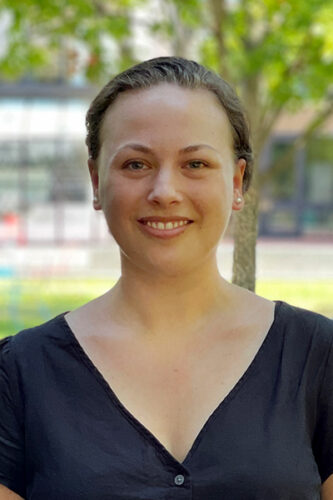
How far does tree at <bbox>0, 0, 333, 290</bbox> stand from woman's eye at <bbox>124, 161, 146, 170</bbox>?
5157 millimetres

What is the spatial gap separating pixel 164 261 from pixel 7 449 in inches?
18.8

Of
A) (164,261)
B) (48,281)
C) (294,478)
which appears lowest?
(48,281)

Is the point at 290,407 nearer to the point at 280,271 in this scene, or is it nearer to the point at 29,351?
the point at 29,351

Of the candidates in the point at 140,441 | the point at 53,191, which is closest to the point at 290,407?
the point at 140,441

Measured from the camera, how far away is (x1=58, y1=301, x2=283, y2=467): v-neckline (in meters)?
1.45

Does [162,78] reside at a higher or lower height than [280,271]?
higher

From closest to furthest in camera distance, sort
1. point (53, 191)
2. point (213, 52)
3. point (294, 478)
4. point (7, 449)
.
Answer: point (294, 478), point (7, 449), point (213, 52), point (53, 191)

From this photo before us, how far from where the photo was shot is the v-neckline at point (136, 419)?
1447mm

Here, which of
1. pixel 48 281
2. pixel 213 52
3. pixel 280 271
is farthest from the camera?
pixel 280 271

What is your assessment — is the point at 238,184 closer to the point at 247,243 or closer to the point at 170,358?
the point at 170,358

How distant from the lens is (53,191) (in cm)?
1934

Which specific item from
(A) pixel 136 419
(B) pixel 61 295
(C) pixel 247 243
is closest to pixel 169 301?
(A) pixel 136 419

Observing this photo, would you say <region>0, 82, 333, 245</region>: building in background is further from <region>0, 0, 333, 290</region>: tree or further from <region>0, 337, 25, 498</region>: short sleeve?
<region>0, 337, 25, 498</region>: short sleeve

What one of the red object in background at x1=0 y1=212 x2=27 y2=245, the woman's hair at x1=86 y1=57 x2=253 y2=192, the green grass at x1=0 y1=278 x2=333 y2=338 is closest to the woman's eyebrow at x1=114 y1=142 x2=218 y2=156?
the woman's hair at x1=86 y1=57 x2=253 y2=192
